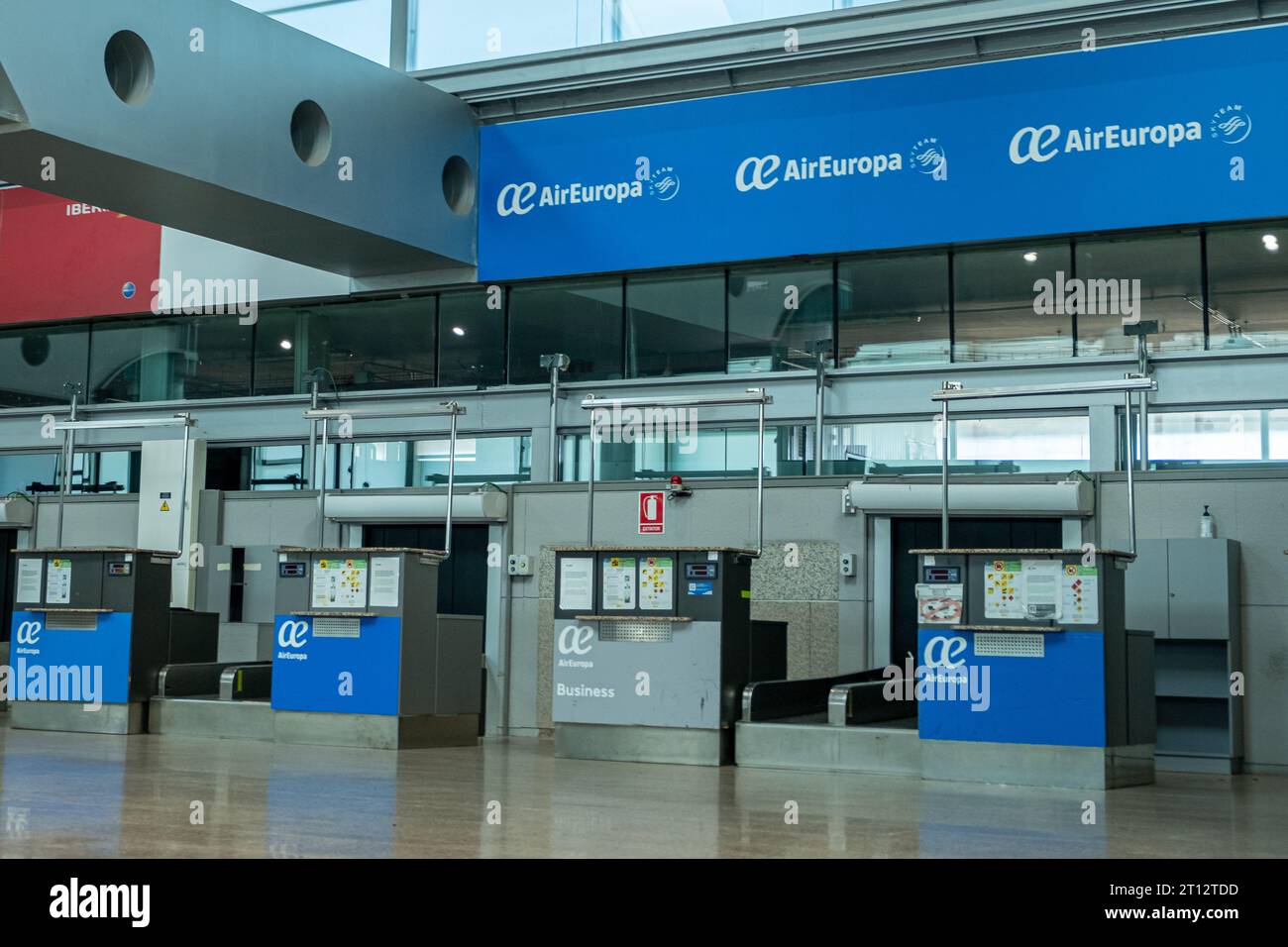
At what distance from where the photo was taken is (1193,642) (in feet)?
38.3

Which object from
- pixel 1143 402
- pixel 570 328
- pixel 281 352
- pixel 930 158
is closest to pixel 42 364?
pixel 281 352

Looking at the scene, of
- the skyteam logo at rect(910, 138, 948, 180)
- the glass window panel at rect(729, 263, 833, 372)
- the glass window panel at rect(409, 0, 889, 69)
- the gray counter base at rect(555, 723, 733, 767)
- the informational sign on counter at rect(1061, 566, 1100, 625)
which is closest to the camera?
the informational sign on counter at rect(1061, 566, 1100, 625)

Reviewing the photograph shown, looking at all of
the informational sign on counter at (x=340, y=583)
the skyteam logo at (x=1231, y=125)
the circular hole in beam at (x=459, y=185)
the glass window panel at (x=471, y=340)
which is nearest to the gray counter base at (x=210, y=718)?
the informational sign on counter at (x=340, y=583)

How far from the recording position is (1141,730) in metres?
9.97

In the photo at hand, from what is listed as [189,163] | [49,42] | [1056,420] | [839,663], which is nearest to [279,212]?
[189,163]

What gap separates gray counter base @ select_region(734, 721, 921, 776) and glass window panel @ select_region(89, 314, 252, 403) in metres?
8.80

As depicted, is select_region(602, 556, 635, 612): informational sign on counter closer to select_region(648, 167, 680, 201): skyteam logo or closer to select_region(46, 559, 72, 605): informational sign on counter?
select_region(648, 167, 680, 201): skyteam logo

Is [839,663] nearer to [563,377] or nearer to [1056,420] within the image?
[1056,420]

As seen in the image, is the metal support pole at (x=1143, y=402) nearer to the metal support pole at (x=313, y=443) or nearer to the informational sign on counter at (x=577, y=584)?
the informational sign on counter at (x=577, y=584)

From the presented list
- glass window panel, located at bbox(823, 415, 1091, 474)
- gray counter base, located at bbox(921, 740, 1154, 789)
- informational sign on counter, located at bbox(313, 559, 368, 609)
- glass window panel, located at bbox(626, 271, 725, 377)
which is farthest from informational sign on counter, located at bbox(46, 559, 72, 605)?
gray counter base, located at bbox(921, 740, 1154, 789)

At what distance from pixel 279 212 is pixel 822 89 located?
16.8ft

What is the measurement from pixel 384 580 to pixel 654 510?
9.67ft

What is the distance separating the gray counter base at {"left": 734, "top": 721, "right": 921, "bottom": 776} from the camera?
10.1m

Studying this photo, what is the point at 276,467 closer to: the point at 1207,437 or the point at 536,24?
the point at 536,24
